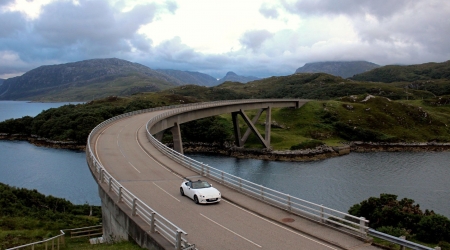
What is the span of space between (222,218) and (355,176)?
50.7 meters

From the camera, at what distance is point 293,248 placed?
16.0 meters

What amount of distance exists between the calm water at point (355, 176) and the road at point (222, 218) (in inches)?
1034

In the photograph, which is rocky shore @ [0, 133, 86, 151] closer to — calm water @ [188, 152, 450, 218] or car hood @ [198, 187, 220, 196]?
calm water @ [188, 152, 450, 218]

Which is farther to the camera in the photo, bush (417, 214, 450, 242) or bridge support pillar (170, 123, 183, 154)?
bridge support pillar (170, 123, 183, 154)

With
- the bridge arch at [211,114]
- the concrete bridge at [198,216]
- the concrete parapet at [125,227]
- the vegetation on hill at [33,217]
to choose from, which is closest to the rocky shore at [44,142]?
the bridge arch at [211,114]

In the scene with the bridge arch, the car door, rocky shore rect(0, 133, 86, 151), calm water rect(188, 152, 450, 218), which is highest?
the bridge arch

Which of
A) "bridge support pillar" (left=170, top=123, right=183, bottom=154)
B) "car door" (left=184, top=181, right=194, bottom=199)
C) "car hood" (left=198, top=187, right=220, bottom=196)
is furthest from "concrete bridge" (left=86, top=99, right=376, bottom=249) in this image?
"bridge support pillar" (left=170, top=123, right=183, bottom=154)

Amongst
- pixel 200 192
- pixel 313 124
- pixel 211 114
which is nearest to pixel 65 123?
pixel 211 114

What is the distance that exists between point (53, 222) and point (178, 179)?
47.8ft

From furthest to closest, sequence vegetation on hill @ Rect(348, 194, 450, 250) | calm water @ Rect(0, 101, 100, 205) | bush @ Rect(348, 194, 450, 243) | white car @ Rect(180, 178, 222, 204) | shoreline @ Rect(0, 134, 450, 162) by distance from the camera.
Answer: shoreline @ Rect(0, 134, 450, 162)
calm water @ Rect(0, 101, 100, 205)
bush @ Rect(348, 194, 450, 243)
vegetation on hill @ Rect(348, 194, 450, 250)
white car @ Rect(180, 178, 222, 204)

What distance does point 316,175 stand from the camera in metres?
65.1

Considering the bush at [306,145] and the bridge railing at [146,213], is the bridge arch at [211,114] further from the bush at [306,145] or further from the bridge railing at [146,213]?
the bridge railing at [146,213]

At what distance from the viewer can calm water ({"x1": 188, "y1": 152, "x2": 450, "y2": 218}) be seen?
5009 cm

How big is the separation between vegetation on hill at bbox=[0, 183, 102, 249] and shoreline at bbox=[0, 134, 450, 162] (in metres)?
49.1
